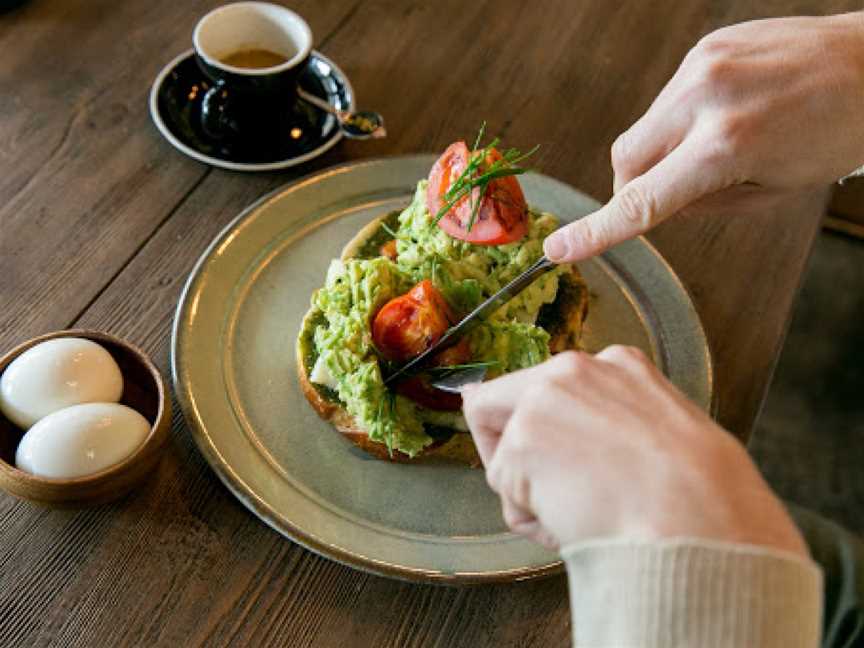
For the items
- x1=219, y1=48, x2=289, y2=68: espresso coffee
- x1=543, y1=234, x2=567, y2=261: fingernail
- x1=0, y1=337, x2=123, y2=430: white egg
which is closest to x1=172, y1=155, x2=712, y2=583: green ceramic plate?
x1=0, y1=337, x2=123, y2=430: white egg

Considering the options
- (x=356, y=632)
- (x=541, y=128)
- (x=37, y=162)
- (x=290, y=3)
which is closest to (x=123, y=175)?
(x=37, y=162)

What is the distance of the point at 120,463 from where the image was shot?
1.24m

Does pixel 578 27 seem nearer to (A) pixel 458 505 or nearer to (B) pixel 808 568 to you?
(A) pixel 458 505

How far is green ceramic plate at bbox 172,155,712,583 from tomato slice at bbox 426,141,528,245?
0.26m

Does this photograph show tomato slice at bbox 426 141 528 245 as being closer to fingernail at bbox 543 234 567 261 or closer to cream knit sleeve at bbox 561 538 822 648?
fingernail at bbox 543 234 567 261

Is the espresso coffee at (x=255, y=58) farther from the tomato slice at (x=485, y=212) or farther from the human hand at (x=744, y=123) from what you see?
the human hand at (x=744, y=123)

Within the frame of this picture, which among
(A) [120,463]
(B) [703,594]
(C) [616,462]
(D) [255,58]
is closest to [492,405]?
(C) [616,462]

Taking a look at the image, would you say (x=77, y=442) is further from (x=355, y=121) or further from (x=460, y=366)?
(x=355, y=121)

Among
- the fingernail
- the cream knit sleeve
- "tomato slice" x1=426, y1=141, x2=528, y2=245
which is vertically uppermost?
the cream knit sleeve

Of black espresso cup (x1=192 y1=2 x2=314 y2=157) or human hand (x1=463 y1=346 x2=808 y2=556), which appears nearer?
human hand (x1=463 y1=346 x2=808 y2=556)

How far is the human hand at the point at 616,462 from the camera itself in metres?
0.85

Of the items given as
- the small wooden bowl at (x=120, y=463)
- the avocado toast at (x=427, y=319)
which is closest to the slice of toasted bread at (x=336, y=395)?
the avocado toast at (x=427, y=319)

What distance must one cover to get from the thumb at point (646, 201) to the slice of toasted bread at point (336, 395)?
1.06 ft

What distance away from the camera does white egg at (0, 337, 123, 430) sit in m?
1.29
